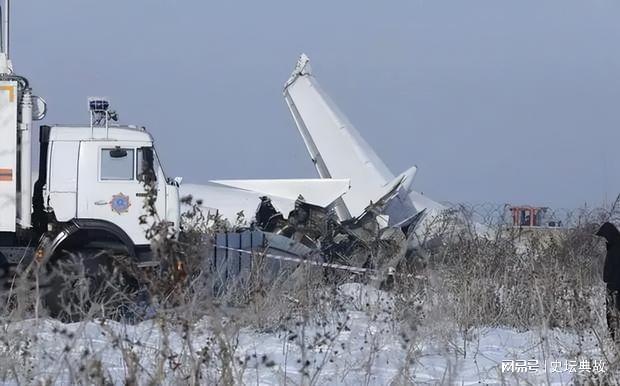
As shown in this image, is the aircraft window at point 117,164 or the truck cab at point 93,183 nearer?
the truck cab at point 93,183

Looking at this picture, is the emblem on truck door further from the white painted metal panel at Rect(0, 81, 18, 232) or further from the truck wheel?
the white painted metal panel at Rect(0, 81, 18, 232)

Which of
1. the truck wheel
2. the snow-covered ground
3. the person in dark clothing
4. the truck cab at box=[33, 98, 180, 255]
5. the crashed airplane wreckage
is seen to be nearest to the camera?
the snow-covered ground

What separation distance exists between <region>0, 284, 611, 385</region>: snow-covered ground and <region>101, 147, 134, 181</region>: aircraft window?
3481 millimetres

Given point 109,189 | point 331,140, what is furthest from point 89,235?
point 331,140

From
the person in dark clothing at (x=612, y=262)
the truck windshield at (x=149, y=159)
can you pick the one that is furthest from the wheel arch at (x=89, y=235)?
the person in dark clothing at (x=612, y=262)

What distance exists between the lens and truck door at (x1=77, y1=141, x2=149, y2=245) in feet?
47.4

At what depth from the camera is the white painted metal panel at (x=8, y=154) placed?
1404 centimetres

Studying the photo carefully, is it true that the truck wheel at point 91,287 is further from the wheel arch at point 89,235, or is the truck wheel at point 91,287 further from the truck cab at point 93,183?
the truck cab at point 93,183

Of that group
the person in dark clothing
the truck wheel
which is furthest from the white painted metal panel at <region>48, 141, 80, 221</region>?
the person in dark clothing

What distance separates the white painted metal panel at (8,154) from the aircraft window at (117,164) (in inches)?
47.3

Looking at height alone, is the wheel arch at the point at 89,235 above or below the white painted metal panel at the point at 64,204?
below

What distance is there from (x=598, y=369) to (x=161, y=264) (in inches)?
137

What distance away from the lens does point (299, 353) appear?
9.79 metres

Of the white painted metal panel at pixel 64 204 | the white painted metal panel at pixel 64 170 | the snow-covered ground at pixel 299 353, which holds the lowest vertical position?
the snow-covered ground at pixel 299 353
